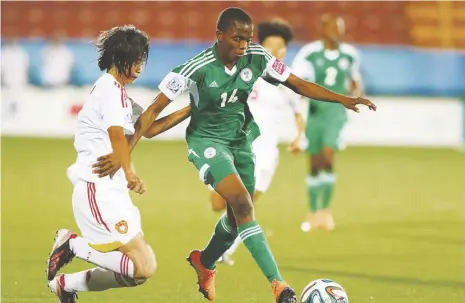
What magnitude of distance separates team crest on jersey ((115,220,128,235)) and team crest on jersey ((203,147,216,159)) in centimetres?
110

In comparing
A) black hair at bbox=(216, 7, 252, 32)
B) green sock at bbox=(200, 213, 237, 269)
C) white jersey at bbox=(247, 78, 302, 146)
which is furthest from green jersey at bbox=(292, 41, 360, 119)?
black hair at bbox=(216, 7, 252, 32)

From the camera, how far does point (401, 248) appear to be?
10.1 metres

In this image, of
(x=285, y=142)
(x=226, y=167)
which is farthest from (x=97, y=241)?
(x=285, y=142)

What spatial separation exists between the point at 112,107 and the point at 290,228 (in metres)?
5.39

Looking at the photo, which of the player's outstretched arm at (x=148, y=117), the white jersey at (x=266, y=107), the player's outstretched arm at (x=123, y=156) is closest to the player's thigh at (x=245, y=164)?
the player's outstretched arm at (x=148, y=117)

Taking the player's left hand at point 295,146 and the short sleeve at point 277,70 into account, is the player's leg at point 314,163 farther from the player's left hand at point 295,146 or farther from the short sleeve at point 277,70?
the short sleeve at point 277,70

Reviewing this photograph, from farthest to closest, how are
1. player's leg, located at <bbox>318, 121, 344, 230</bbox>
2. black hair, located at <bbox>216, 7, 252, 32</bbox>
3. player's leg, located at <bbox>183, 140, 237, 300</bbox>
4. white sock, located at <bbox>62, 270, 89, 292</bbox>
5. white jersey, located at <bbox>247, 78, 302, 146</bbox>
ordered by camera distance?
player's leg, located at <bbox>318, 121, 344, 230</bbox> → white jersey, located at <bbox>247, 78, 302, 146</bbox> → player's leg, located at <bbox>183, 140, 237, 300</bbox> → black hair, located at <bbox>216, 7, 252, 32</bbox> → white sock, located at <bbox>62, 270, 89, 292</bbox>

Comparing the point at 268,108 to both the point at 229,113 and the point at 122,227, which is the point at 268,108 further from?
the point at 122,227

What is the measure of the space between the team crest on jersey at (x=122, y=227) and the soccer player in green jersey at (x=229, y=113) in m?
0.70

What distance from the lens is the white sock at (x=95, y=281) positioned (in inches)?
259

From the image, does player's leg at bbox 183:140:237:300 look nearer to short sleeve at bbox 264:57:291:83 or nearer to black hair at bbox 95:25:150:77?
short sleeve at bbox 264:57:291:83

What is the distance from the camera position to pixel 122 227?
631cm

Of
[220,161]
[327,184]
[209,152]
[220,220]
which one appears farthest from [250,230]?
[327,184]

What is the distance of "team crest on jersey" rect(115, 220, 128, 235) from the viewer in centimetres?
630
